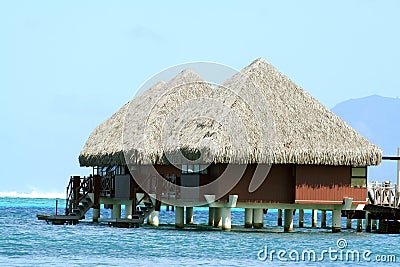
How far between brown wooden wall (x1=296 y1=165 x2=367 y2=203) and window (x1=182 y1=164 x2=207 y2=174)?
10.8 feet

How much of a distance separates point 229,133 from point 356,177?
512cm

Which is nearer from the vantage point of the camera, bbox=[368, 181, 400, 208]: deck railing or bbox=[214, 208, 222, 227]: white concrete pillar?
bbox=[368, 181, 400, 208]: deck railing

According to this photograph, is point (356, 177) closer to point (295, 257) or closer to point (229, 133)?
point (229, 133)

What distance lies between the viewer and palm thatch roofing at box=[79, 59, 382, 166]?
132ft

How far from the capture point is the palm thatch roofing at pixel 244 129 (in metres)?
40.3

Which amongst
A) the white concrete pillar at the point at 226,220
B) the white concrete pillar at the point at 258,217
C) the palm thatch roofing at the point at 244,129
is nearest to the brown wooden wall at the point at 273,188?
the palm thatch roofing at the point at 244,129

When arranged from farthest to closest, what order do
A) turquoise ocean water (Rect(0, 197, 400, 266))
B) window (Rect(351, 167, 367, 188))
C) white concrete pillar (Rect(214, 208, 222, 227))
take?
white concrete pillar (Rect(214, 208, 222, 227)), window (Rect(351, 167, 367, 188)), turquoise ocean water (Rect(0, 197, 400, 266))

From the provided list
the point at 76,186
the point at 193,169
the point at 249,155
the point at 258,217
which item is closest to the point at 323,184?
the point at 249,155

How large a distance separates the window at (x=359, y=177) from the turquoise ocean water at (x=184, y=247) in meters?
1.88

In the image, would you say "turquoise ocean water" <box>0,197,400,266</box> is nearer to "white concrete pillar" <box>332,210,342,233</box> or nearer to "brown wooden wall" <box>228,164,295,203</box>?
"white concrete pillar" <box>332,210,342,233</box>

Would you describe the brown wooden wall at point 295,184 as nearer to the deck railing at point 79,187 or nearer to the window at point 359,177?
the window at point 359,177

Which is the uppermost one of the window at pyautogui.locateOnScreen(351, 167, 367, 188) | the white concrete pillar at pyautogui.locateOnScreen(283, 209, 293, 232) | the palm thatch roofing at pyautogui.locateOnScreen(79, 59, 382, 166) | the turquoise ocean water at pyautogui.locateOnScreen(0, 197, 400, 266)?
the palm thatch roofing at pyautogui.locateOnScreen(79, 59, 382, 166)

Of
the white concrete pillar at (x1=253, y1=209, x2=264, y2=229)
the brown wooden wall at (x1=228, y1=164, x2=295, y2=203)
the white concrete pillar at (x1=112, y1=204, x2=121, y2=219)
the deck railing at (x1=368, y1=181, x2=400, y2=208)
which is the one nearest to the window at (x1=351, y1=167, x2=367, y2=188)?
the deck railing at (x1=368, y1=181, x2=400, y2=208)

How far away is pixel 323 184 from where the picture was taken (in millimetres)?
41125
